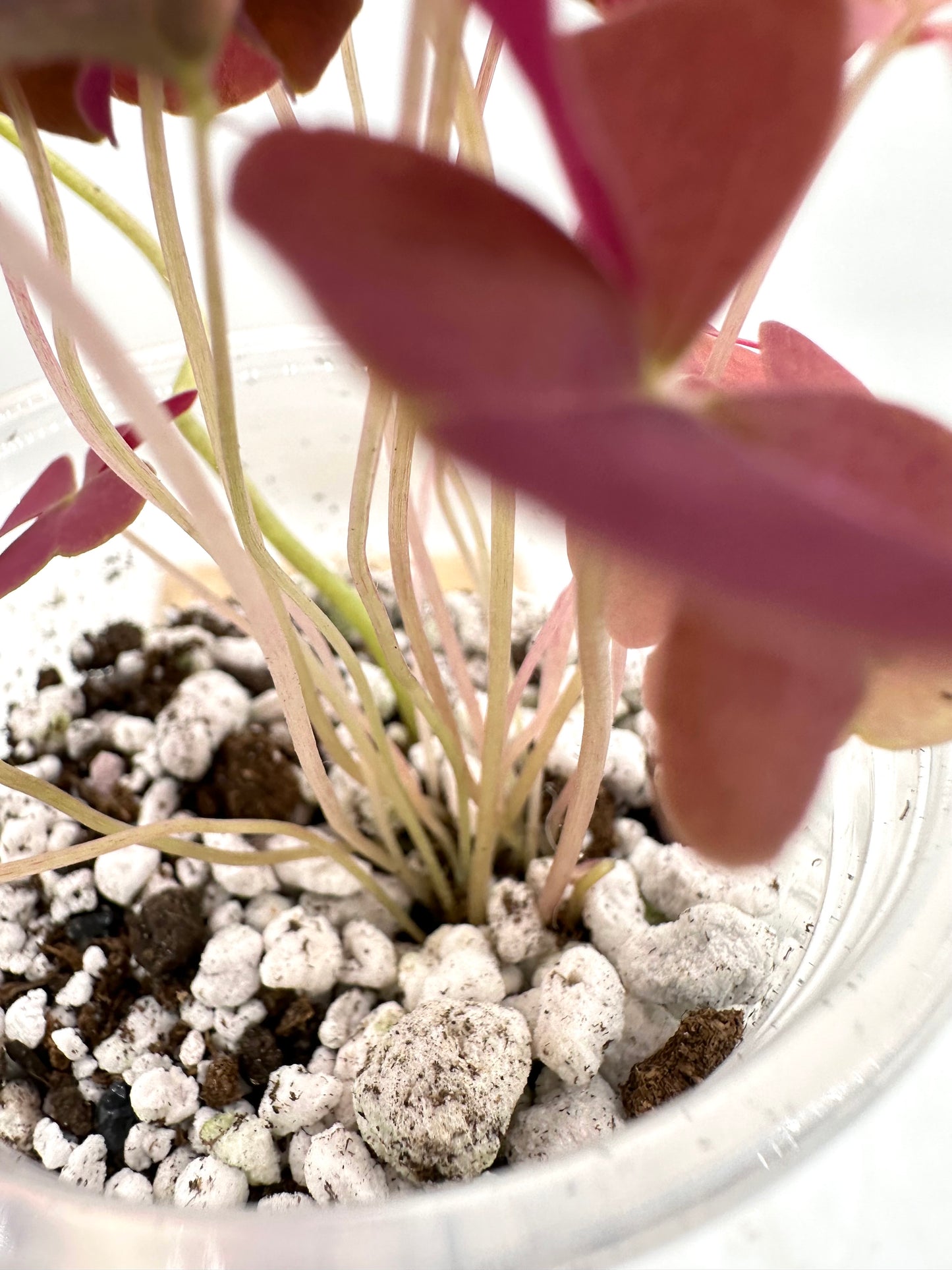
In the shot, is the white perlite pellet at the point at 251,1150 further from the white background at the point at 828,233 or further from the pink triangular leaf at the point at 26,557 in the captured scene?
the white background at the point at 828,233

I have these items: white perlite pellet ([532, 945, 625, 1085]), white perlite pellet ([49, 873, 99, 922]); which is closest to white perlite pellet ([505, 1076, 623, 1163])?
white perlite pellet ([532, 945, 625, 1085])

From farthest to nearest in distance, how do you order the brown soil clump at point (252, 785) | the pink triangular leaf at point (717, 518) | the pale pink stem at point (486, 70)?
Answer: 1. the brown soil clump at point (252, 785)
2. the pale pink stem at point (486, 70)
3. the pink triangular leaf at point (717, 518)

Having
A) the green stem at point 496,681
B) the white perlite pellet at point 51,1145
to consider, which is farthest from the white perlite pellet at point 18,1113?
the green stem at point 496,681

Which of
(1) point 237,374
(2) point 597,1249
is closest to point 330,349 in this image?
(1) point 237,374

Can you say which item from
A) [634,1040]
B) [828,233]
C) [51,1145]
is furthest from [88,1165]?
[828,233]

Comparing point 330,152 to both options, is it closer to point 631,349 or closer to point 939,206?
point 631,349

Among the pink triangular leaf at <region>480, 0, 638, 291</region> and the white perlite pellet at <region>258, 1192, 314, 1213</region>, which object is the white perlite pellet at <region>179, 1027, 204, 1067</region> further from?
the pink triangular leaf at <region>480, 0, 638, 291</region>
